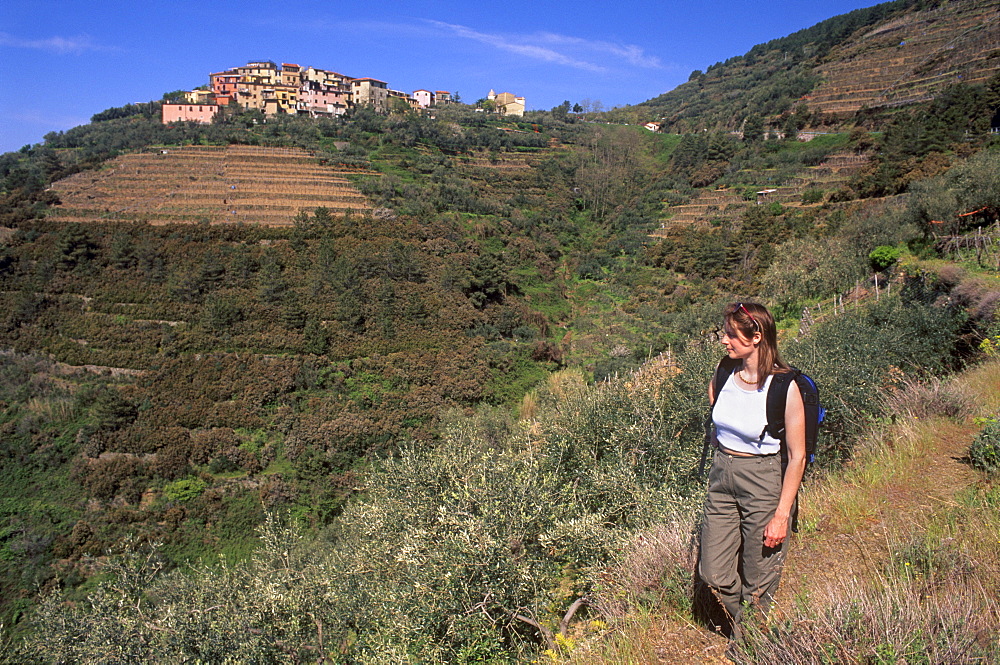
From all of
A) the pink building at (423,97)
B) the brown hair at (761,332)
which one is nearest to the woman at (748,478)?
the brown hair at (761,332)

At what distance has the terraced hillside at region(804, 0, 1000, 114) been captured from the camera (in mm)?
35500

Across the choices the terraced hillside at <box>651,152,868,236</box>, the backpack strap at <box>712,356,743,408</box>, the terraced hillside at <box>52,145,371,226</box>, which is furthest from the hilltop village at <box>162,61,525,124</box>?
the backpack strap at <box>712,356,743,408</box>

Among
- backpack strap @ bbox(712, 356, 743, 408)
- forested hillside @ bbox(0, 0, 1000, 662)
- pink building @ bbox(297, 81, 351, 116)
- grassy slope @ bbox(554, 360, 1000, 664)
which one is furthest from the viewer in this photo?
pink building @ bbox(297, 81, 351, 116)

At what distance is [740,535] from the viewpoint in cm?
274

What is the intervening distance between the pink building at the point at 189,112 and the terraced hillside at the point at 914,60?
59356 mm

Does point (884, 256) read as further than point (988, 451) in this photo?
→ Yes

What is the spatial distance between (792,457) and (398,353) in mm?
22414

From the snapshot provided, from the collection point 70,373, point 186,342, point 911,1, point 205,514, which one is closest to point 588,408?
point 205,514

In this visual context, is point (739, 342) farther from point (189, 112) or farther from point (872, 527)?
point (189, 112)

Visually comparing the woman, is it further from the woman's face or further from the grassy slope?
the grassy slope

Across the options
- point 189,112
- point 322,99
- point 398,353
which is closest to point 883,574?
point 398,353

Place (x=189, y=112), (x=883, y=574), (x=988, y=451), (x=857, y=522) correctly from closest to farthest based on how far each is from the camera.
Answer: (x=883, y=574) < (x=857, y=522) < (x=988, y=451) < (x=189, y=112)

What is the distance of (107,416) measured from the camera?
18.3m

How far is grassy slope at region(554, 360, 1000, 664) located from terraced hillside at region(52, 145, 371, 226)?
106 feet
